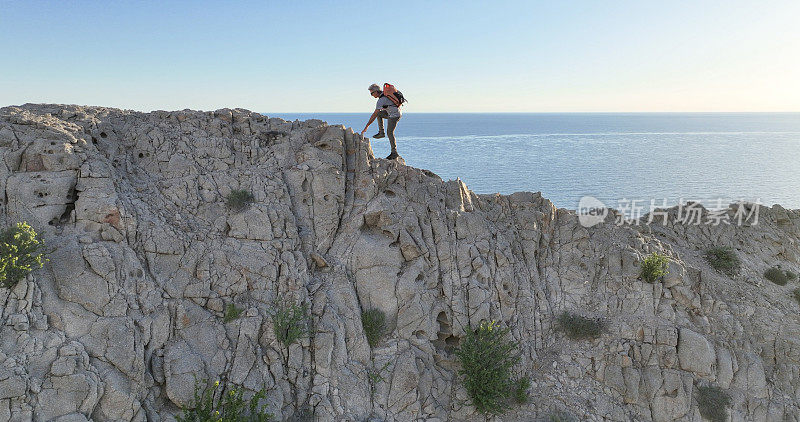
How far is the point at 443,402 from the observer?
51.9ft

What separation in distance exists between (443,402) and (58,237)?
13.8 m

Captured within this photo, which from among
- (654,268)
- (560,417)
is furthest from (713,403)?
(560,417)

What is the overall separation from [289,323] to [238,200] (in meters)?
5.32

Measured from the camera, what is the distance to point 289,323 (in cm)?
1483

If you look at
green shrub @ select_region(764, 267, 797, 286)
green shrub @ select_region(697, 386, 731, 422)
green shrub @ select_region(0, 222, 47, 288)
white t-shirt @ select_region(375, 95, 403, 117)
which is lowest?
green shrub @ select_region(697, 386, 731, 422)

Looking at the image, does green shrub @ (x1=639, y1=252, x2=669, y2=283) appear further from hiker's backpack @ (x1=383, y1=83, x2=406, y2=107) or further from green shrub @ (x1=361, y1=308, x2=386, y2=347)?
hiker's backpack @ (x1=383, y1=83, x2=406, y2=107)

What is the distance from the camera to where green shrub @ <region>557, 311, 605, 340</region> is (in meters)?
18.4

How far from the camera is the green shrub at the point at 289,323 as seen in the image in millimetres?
14664

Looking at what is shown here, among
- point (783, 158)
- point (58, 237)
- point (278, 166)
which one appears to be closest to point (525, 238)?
point (278, 166)

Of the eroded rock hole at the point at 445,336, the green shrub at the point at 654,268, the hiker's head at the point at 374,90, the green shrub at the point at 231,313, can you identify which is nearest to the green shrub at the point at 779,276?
the green shrub at the point at 654,268

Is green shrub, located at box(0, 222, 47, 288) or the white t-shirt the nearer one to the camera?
green shrub, located at box(0, 222, 47, 288)

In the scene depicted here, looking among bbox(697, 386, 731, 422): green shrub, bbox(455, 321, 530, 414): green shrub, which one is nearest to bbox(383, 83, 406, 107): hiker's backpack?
bbox(455, 321, 530, 414): green shrub

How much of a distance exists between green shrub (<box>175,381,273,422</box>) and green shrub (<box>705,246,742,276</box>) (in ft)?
69.9

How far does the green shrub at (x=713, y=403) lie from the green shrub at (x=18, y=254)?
23.2m
